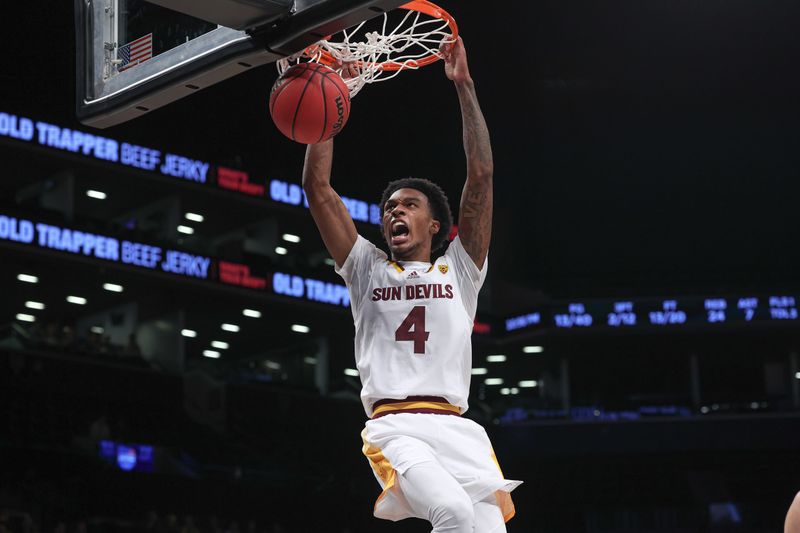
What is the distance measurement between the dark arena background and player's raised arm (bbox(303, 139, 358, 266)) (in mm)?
14866

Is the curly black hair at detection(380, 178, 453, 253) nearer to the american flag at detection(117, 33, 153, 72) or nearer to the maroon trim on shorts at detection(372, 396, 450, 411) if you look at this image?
the maroon trim on shorts at detection(372, 396, 450, 411)

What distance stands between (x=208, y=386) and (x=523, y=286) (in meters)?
12.1

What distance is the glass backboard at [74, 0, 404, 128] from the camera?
16.9 feet

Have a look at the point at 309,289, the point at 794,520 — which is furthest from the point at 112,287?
the point at 794,520

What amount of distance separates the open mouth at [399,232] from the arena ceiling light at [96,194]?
25533 mm

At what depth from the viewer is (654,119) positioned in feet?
88.7

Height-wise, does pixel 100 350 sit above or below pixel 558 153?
below

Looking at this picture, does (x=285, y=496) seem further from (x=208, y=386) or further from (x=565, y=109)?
(x=565, y=109)

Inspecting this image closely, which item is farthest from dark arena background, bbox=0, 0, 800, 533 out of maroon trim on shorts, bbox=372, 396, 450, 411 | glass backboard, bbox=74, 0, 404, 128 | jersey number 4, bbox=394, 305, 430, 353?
maroon trim on shorts, bbox=372, 396, 450, 411

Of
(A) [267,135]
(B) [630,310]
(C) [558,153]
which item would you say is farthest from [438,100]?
(B) [630,310]

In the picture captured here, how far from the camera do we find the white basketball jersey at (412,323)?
17.3 ft

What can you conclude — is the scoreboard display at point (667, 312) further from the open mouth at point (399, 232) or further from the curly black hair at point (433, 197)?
the open mouth at point (399, 232)

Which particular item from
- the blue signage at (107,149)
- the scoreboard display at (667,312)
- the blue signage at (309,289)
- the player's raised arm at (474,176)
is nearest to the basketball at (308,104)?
the player's raised arm at (474,176)

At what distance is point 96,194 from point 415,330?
1029 inches
